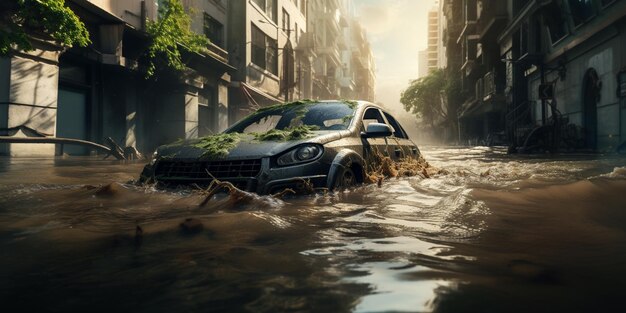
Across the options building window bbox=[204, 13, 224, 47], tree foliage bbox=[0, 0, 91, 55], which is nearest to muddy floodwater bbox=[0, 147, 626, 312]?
tree foliage bbox=[0, 0, 91, 55]

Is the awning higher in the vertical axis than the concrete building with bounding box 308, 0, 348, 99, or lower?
lower

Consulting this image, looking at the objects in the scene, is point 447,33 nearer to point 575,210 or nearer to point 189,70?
point 189,70

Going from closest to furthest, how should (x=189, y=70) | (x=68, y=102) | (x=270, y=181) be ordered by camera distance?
(x=270, y=181)
(x=68, y=102)
(x=189, y=70)

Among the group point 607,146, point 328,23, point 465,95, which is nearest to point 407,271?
point 607,146

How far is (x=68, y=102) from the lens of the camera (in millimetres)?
13547

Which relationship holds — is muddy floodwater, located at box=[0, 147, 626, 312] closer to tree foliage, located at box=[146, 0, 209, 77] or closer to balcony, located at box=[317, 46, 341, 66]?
tree foliage, located at box=[146, 0, 209, 77]

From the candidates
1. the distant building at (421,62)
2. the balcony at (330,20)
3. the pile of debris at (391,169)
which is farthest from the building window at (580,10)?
the distant building at (421,62)

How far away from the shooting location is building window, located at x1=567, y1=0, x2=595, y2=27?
16438mm

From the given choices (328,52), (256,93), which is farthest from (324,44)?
(256,93)

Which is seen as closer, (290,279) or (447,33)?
(290,279)

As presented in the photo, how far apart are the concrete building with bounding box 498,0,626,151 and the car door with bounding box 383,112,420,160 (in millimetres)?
10828

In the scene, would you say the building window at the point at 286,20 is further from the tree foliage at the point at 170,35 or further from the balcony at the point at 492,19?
the tree foliage at the point at 170,35

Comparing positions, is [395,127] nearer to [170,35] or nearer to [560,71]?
[170,35]

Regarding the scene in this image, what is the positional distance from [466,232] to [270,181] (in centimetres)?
169
